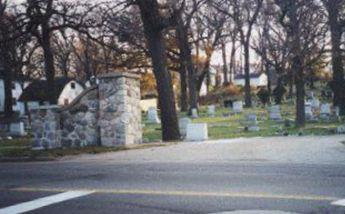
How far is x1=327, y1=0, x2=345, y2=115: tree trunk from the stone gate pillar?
519 inches

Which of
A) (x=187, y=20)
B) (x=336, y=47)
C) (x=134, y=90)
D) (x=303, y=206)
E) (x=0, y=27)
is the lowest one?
(x=303, y=206)

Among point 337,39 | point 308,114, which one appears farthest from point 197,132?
point 308,114

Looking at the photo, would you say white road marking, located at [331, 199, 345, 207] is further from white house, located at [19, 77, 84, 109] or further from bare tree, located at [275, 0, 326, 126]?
white house, located at [19, 77, 84, 109]

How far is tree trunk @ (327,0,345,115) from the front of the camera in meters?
27.1

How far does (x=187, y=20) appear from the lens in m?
43.3

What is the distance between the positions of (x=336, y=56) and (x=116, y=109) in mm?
15612

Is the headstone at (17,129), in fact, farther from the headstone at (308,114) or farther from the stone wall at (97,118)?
the headstone at (308,114)

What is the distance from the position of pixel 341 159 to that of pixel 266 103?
147 ft

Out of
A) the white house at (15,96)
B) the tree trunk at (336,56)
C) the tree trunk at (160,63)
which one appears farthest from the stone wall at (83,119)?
the white house at (15,96)

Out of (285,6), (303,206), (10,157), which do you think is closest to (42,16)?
(285,6)

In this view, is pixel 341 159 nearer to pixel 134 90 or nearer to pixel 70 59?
pixel 134 90

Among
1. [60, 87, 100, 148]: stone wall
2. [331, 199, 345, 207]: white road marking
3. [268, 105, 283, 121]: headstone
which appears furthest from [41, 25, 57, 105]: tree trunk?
[331, 199, 345, 207]: white road marking

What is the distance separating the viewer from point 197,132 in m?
19.5

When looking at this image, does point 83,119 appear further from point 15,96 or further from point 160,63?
point 15,96
